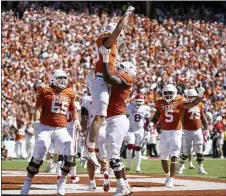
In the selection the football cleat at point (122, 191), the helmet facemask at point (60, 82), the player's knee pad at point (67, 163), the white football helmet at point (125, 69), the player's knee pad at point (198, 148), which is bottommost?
the football cleat at point (122, 191)

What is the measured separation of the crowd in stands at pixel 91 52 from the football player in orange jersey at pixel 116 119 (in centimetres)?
1458

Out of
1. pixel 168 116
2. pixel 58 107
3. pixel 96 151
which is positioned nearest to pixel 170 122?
pixel 168 116

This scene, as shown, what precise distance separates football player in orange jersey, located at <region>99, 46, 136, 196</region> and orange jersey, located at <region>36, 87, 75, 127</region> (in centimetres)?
69

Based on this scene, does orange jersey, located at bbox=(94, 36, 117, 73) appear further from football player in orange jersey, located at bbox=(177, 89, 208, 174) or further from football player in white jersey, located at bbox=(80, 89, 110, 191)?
football player in orange jersey, located at bbox=(177, 89, 208, 174)

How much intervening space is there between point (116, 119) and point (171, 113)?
3.46 meters

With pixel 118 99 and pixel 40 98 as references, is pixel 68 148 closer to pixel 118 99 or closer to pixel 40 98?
pixel 40 98

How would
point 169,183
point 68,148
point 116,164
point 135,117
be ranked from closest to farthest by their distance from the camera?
point 116,164, point 68,148, point 169,183, point 135,117

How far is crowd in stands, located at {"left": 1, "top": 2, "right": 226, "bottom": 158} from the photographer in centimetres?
2741

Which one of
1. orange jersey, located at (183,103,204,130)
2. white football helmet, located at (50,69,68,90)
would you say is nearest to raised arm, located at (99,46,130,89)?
white football helmet, located at (50,69,68,90)

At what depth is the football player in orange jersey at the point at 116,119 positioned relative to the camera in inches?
357

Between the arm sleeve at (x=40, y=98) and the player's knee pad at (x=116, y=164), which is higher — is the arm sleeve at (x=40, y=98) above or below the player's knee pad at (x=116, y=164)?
above

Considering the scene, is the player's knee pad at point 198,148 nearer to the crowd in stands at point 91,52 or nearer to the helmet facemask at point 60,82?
the helmet facemask at point 60,82

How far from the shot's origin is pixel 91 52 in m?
31.0

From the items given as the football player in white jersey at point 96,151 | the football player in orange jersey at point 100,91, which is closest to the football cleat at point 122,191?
the football player in orange jersey at point 100,91
